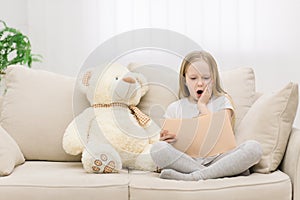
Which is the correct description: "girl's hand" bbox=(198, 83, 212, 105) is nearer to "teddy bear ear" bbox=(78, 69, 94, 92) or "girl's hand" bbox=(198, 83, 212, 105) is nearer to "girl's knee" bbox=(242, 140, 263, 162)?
"girl's knee" bbox=(242, 140, 263, 162)

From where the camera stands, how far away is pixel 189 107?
242 cm

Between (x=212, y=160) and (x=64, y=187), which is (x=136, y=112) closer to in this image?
(x=212, y=160)

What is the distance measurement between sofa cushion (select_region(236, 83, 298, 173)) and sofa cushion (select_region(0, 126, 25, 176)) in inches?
36.5

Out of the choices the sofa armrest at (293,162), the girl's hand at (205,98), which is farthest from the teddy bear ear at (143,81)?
the sofa armrest at (293,162)

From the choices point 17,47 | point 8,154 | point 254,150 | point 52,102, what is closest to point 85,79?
point 52,102

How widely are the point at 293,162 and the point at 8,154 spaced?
111cm

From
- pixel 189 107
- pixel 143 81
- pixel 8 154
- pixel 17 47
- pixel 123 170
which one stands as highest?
pixel 17 47

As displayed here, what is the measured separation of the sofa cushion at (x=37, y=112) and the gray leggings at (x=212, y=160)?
484 millimetres

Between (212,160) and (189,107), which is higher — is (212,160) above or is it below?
below

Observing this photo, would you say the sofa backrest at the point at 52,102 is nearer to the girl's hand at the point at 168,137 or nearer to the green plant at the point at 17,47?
the girl's hand at the point at 168,137

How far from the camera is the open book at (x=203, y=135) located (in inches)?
87.9

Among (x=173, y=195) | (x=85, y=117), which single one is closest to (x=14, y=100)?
(x=85, y=117)

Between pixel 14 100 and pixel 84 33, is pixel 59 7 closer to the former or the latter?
pixel 84 33

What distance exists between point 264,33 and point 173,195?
1.66 meters
